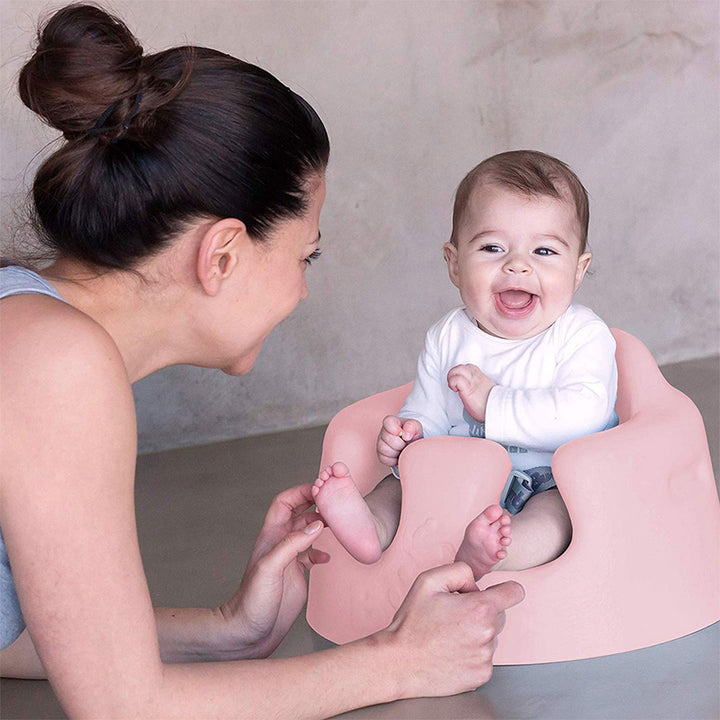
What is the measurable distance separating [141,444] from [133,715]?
→ 6.78 ft

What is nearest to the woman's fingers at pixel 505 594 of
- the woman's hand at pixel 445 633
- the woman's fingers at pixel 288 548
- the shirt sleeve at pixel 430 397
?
the woman's hand at pixel 445 633

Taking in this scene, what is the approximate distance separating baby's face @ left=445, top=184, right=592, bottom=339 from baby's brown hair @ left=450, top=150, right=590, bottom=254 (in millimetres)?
14

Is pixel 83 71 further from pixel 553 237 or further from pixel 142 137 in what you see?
pixel 553 237

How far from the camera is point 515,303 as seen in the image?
76.1 inches

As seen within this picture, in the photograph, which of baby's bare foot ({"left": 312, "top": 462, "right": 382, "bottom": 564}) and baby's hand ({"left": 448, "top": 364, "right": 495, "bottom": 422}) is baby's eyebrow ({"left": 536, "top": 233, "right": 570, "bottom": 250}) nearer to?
baby's hand ({"left": 448, "top": 364, "right": 495, "bottom": 422})

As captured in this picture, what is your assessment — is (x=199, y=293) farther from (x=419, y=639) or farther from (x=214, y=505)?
(x=214, y=505)

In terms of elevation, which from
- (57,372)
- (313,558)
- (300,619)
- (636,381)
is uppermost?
(57,372)

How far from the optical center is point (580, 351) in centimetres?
189

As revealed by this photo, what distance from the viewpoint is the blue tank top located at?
1300 millimetres

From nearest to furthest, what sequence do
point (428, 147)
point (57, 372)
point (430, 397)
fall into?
point (57, 372), point (430, 397), point (428, 147)

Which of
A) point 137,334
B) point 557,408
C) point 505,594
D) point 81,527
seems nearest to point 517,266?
point 557,408

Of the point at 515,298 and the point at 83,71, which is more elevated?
the point at 83,71

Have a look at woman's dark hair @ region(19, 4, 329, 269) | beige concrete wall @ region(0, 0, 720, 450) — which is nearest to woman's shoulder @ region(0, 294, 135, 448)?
woman's dark hair @ region(19, 4, 329, 269)

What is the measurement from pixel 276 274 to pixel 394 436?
20.5 inches
